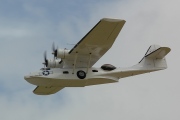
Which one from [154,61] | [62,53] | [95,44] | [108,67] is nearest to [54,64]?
[62,53]

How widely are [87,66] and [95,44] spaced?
2.05 meters

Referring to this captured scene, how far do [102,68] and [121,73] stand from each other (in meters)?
1.23

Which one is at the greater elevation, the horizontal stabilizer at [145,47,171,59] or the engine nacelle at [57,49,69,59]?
the horizontal stabilizer at [145,47,171,59]

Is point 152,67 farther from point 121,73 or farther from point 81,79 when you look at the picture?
point 81,79

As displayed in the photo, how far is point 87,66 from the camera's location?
1008 inches

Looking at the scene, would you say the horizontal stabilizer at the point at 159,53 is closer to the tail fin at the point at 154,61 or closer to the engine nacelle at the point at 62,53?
the tail fin at the point at 154,61

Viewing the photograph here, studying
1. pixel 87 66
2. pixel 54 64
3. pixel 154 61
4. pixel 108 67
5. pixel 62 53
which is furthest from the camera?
pixel 154 61

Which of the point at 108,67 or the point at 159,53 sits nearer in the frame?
the point at 108,67

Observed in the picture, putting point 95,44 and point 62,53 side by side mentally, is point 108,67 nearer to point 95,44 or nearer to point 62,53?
point 95,44

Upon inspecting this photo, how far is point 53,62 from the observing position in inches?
1057

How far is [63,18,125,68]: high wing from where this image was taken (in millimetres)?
21984

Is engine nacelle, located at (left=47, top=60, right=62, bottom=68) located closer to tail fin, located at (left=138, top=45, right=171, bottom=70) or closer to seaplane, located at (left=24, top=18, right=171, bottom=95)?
seaplane, located at (left=24, top=18, right=171, bottom=95)

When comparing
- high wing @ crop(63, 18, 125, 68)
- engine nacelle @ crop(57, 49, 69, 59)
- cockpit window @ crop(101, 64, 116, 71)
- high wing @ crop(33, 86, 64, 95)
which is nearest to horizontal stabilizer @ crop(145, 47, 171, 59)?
cockpit window @ crop(101, 64, 116, 71)

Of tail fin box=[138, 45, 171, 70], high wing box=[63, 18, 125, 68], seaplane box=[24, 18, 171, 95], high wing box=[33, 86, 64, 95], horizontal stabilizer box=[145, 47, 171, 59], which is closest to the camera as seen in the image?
high wing box=[63, 18, 125, 68]
